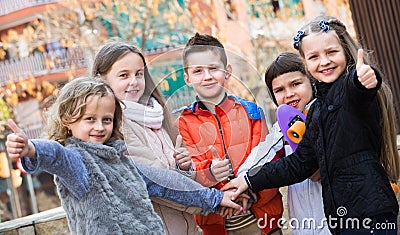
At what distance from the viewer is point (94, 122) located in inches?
99.3

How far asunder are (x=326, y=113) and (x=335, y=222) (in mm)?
411

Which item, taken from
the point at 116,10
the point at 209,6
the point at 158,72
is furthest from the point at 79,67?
the point at 158,72

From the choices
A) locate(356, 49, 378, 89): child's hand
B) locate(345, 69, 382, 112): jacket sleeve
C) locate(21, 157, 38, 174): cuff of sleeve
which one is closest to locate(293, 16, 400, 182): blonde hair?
locate(345, 69, 382, 112): jacket sleeve

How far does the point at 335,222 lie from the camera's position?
96.1 inches

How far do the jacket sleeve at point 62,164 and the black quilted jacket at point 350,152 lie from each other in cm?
89

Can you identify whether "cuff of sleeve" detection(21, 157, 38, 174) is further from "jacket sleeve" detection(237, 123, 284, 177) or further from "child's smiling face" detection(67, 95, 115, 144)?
"jacket sleeve" detection(237, 123, 284, 177)

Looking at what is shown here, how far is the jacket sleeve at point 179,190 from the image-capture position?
262 centimetres

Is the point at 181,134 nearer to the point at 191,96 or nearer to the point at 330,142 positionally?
the point at 191,96

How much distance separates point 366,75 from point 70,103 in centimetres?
111

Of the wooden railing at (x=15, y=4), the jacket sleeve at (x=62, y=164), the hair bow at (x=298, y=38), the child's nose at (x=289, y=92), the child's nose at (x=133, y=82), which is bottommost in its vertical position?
the jacket sleeve at (x=62, y=164)

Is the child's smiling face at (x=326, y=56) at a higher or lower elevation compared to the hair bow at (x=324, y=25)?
lower

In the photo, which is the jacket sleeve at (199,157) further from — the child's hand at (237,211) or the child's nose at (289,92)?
the child's nose at (289,92)

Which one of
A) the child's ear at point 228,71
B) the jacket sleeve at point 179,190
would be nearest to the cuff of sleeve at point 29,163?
the jacket sleeve at point 179,190

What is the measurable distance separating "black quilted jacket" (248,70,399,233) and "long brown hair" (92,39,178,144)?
23.9 inches
